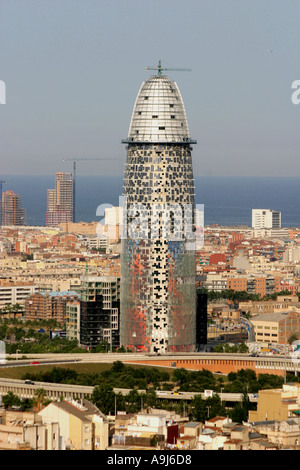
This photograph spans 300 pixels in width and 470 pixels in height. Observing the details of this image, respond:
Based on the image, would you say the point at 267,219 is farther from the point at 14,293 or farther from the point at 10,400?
the point at 10,400

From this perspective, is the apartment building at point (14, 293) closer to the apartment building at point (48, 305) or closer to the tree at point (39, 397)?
the apartment building at point (48, 305)

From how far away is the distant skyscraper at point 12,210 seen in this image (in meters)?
186

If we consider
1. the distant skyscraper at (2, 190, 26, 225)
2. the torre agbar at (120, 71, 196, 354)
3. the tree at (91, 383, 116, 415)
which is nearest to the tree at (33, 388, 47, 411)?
the tree at (91, 383, 116, 415)

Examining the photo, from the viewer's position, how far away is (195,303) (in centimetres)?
7694

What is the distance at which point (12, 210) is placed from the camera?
617 ft

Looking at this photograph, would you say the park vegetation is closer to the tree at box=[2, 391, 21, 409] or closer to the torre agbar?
the tree at box=[2, 391, 21, 409]

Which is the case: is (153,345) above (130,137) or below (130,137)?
below

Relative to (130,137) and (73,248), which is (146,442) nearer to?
(130,137)

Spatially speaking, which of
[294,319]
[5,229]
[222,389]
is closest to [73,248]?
[5,229]

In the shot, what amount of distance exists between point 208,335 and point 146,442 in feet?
131

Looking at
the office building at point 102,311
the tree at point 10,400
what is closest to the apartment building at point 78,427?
the tree at point 10,400

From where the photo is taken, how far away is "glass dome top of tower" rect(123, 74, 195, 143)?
245ft

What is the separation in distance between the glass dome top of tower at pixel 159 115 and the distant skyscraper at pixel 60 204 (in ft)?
390
